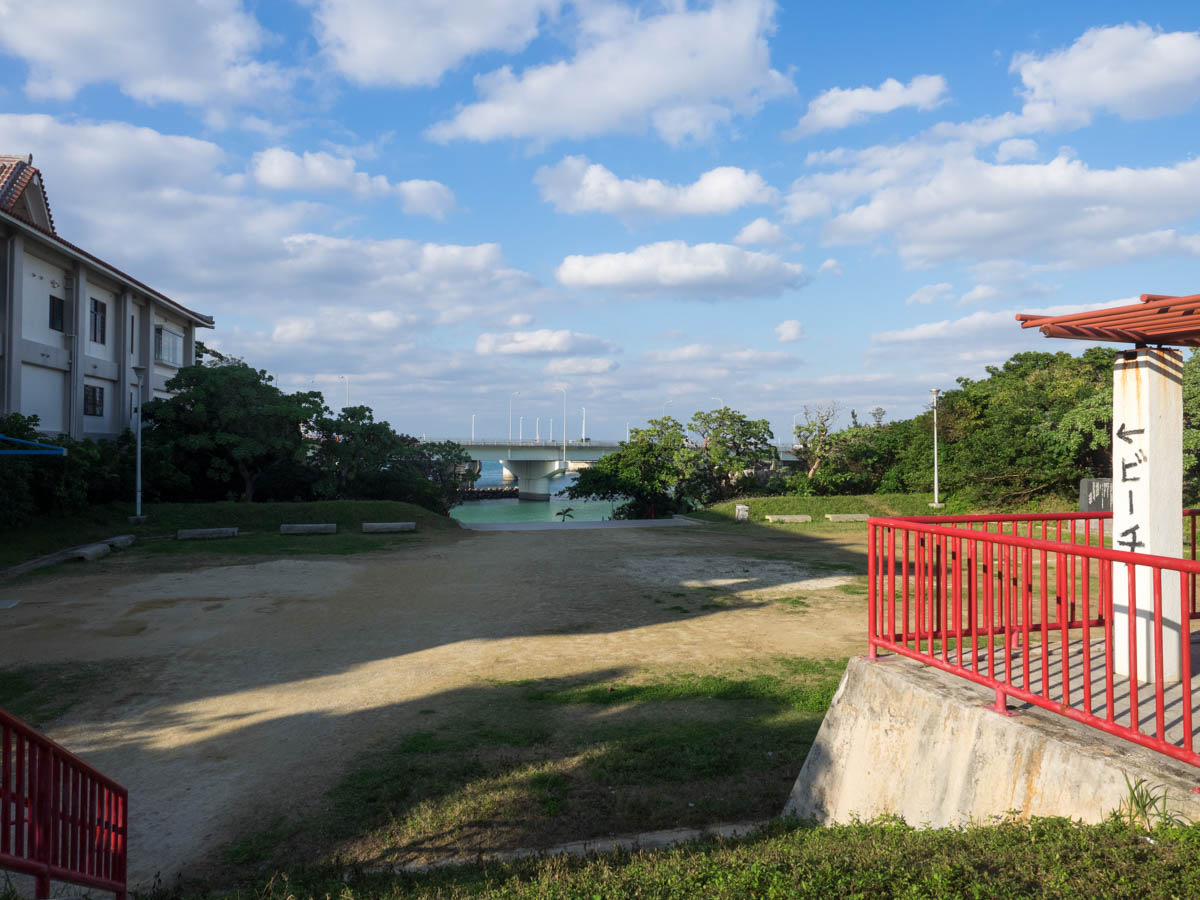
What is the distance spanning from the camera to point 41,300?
959 inches

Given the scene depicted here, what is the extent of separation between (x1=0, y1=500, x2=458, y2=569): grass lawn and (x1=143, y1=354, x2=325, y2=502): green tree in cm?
250

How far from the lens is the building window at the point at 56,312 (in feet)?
82.4

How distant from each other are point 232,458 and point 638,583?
63.3 feet

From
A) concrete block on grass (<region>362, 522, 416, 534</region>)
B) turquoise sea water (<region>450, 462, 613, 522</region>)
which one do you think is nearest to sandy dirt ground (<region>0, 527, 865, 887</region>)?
concrete block on grass (<region>362, 522, 416, 534</region>)

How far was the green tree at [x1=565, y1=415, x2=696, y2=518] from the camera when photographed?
32.8 m

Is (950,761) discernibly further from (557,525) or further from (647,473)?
(647,473)

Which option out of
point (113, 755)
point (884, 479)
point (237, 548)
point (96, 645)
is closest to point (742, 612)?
point (113, 755)

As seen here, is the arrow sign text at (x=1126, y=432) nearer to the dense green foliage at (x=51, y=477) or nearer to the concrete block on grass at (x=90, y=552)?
the concrete block on grass at (x=90, y=552)

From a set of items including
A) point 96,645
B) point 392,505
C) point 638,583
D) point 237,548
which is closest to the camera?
point 96,645

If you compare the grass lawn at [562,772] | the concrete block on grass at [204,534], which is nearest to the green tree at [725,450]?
the concrete block on grass at [204,534]

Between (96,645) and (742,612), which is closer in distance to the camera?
(96,645)

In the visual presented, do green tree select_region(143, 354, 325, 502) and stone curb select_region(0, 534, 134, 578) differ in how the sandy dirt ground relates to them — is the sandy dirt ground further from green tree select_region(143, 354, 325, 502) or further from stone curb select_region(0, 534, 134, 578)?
green tree select_region(143, 354, 325, 502)

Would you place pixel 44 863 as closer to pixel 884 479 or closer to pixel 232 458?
pixel 232 458

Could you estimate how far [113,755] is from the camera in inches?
255
